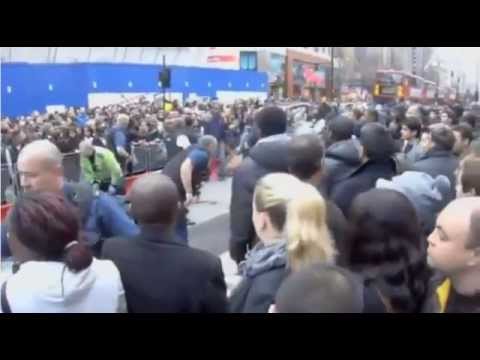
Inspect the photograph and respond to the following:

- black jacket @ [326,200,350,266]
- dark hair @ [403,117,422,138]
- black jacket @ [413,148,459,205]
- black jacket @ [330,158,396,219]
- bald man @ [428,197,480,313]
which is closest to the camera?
bald man @ [428,197,480,313]

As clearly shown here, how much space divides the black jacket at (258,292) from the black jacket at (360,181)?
234cm

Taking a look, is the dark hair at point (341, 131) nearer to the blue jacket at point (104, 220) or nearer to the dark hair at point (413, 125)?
the dark hair at point (413, 125)

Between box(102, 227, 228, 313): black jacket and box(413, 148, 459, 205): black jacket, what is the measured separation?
2991 millimetres

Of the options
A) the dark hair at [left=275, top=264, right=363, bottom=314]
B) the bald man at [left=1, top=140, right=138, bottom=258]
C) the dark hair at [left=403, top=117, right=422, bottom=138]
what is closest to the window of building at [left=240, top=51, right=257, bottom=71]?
the dark hair at [left=403, top=117, right=422, bottom=138]

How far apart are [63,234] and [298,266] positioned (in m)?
0.87

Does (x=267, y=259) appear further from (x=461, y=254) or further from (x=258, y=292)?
(x=461, y=254)

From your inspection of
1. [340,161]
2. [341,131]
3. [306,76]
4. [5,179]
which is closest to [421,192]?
[340,161]

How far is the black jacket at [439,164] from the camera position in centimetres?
596

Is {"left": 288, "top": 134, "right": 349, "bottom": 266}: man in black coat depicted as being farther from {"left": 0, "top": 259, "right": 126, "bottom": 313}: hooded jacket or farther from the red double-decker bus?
the red double-decker bus

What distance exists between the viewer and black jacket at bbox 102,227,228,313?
10.4 ft

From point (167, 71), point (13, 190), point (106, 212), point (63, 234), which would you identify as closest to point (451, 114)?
point (13, 190)

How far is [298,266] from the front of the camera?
3078 mm
